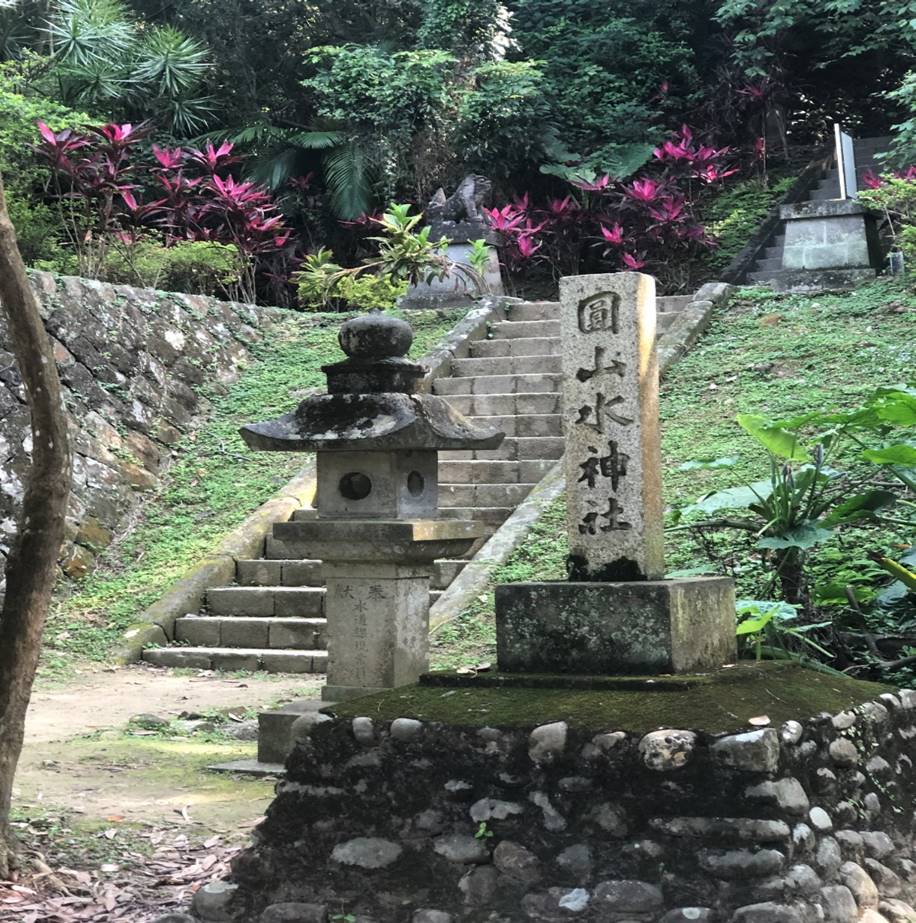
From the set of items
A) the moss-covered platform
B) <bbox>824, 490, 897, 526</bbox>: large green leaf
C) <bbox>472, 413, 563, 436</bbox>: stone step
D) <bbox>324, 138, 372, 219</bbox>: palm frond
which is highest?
<bbox>324, 138, 372, 219</bbox>: palm frond

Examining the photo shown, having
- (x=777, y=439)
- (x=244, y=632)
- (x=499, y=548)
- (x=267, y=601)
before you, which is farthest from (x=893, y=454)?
(x=267, y=601)

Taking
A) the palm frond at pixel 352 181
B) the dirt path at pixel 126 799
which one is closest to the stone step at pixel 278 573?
the dirt path at pixel 126 799

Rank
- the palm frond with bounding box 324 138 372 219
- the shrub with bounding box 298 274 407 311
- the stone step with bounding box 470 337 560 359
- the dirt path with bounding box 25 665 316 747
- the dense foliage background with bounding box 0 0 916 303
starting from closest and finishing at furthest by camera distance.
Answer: the dirt path with bounding box 25 665 316 747 → the stone step with bounding box 470 337 560 359 → the shrub with bounding box 298 274 407 311 → the dense foliage background with bounding box 0 0 916 303 → the palm frond with bounding box 324 138 372 219

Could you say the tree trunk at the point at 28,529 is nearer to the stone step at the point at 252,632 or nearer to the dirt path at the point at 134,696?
the dirt path at the point at 134,696

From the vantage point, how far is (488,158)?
61.0 feet

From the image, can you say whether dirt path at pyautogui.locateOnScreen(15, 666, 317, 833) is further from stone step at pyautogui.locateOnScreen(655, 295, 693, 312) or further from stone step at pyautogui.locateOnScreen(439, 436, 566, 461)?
stone step at pyautogui.locateOnScreen(655, 295, 693, 312)

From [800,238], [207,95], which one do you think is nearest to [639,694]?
[800,238]

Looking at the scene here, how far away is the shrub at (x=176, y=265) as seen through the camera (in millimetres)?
13891

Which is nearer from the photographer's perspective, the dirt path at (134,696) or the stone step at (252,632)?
the dirt path at (134,696)

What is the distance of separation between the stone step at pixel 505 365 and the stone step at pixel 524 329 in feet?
2.24

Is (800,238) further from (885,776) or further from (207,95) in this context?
(207,95)

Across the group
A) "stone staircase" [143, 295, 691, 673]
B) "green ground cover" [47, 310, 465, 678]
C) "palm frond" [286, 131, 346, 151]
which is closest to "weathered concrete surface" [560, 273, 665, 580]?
"stone staircase" [143, 295, 691, 673]

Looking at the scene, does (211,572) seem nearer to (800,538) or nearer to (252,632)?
(252,632)

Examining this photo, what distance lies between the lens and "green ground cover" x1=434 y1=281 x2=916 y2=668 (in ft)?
24.6
